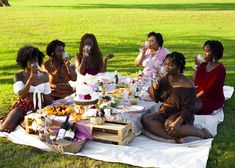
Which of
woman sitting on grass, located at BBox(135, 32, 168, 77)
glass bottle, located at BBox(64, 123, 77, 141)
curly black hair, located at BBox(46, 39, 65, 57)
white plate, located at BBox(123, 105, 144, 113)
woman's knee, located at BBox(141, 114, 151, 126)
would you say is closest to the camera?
glass bottle, located at BBox(64, 123, 77, 141)

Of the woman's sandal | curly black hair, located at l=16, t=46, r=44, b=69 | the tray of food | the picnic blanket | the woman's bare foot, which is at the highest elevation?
curly black hair, located at l=16, t=46, r=44, b=69

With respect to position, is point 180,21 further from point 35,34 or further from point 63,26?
point 35,34

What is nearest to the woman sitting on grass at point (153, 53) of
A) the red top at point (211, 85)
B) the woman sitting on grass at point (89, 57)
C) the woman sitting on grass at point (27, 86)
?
the woman sitting on grass at point (89, 57)

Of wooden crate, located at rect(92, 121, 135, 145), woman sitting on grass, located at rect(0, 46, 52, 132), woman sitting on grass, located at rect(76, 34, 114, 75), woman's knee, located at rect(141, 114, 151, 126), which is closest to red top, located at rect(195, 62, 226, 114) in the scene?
woman's knee, located at rect(141, 114, 151, 126)

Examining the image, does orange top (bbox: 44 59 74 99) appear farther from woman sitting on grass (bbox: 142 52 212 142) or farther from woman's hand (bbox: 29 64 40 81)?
woman sitting on grass (bbox: 142 52 212 142)

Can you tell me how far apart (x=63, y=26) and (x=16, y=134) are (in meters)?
15.9

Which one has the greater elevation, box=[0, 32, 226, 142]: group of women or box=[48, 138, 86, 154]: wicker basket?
box=[0, 32, 226, 142]: group of women

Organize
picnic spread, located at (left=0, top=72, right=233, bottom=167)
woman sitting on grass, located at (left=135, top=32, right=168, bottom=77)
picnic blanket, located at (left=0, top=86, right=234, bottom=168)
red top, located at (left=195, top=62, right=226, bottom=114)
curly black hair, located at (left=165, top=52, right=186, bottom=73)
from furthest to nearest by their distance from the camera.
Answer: woman sitting on grass, located at (left=135, top=32, right=168, bottom=77) → red top, located at (left=195, top=62, right=226, bottom=114) → curly black hair, located at (left=165, top=52, right=186, bottom=73) → picnic spread, located at (left=0, top=72, right=233, bottom=167) → picnic blanket, located at (left=0, top=86, right=234, bottom=168)

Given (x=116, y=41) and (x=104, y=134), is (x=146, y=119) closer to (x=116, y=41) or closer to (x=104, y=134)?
(x=104, y=134)

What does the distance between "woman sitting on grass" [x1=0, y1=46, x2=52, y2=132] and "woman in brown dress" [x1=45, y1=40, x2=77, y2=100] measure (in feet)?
3.00

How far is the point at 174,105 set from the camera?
19.9ft

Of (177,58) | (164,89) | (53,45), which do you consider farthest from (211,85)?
(53,45)

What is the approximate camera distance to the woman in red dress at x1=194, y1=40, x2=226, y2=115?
6.94m

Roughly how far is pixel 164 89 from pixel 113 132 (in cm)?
105
